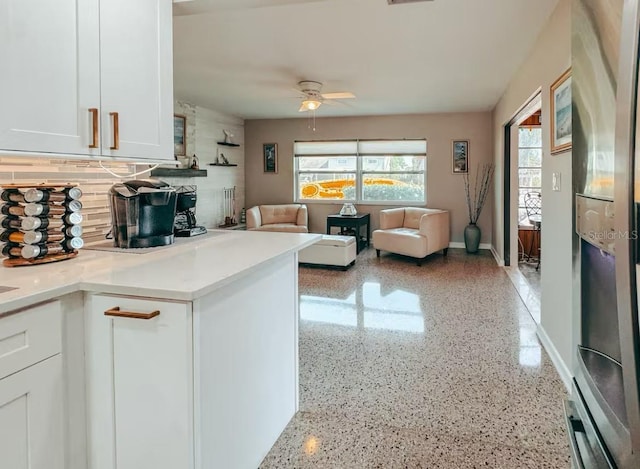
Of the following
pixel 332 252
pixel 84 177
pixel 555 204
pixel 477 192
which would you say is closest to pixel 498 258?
pixel 477 192

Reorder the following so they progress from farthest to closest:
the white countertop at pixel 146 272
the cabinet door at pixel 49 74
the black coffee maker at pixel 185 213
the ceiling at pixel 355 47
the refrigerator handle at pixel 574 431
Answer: the ceiling at pixel 355 47, the black coffee maker at pixel 185 213, the cabinet door at pixel 49 74, the white countertop at pixel 146 272, the refrigerator handle at pixel 574 431

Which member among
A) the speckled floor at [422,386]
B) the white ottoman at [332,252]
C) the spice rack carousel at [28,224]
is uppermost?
the spice rack carousel at [28,224]

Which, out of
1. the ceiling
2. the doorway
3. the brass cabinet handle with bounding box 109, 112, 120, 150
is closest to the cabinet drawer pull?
the brass cabinet handle with bounding box 109, 112, 120, 150

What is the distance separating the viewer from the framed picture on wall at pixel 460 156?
24.4ft

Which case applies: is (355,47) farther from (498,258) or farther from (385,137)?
(385,137)

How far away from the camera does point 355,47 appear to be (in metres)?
3.91

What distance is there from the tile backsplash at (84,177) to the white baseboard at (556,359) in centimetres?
260

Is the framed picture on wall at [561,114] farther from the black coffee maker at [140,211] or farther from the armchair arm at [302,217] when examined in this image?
the armchair arm at [302,217]

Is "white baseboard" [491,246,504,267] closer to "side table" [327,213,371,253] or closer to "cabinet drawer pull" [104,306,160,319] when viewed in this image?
"side table" [327,213,371,253]

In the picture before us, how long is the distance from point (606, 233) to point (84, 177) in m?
2.06

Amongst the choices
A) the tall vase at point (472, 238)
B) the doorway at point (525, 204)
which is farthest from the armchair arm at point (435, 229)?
the doorway at point (525, 204)

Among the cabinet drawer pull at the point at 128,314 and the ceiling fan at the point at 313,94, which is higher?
the ceiling fan at the point at 313,94

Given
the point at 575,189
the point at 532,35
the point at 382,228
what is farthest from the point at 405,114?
the point at 575,189

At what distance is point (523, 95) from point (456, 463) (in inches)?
141
